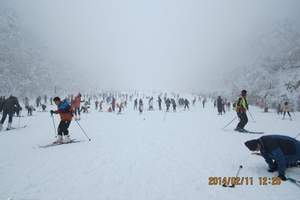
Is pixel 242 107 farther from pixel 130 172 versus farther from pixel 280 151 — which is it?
pixel 130 172

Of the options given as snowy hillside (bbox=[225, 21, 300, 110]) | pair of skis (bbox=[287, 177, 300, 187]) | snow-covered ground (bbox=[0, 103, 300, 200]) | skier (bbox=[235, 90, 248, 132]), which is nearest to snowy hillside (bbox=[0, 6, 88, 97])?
snow-covered ground (bbox=[0, 103, 300, 200])

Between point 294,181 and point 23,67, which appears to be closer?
point 294,181

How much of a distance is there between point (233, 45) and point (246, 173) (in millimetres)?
137425

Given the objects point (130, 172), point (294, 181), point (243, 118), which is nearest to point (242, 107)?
point (243, 118)

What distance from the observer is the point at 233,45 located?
422 feet

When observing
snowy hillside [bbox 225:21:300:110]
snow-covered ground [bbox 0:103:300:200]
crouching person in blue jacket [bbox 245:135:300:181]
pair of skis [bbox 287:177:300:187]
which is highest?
snowy hillside [bbox 225:21:300:110]

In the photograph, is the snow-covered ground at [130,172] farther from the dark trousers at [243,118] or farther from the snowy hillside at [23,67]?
the snowy hillside at [23,67]

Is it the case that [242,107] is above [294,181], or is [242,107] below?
above

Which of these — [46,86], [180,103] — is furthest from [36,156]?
[46,86]

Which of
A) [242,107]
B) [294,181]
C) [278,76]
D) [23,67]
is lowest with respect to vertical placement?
[294,181]

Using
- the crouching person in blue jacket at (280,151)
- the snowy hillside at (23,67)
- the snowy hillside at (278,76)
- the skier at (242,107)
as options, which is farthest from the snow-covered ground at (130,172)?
the snowy hillside at (23,67)

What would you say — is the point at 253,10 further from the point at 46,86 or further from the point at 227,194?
the point at 227,194

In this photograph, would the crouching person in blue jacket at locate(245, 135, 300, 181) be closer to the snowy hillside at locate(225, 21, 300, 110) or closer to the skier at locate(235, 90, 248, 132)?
the skier at locate(235, 90, 248, 132)

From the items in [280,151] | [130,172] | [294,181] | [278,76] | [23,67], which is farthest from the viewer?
[23,67]
